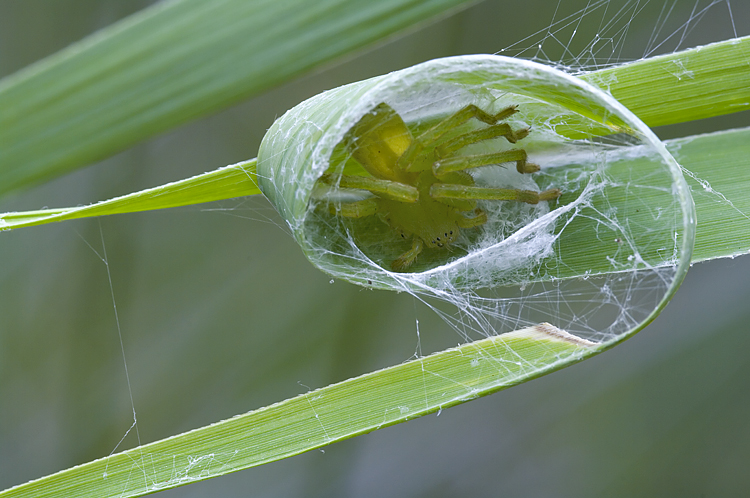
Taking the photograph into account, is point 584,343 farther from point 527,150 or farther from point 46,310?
point 46,310

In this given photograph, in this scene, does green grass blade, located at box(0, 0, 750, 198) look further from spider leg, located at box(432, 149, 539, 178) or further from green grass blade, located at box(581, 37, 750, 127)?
spider leg, located at box(432, 149, 539, 178)

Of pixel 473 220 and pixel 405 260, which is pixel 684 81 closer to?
pixel 473 220

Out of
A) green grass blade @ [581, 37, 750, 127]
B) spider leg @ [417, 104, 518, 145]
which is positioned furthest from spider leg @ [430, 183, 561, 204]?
green grass blade @ [581, 37, 750, 127]

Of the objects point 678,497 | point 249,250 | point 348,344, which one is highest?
point 249,250

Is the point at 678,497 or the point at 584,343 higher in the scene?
the point at 584,343

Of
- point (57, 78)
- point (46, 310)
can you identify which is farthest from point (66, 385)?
point (57, 78)
